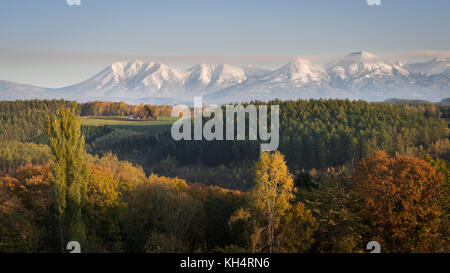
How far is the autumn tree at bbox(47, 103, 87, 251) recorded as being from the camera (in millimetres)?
34500

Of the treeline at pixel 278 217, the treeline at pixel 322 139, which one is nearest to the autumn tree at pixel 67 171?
the treeline at pixel 278 217

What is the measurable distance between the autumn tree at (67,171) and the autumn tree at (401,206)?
2600 cm

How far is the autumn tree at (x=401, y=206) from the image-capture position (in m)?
35.8

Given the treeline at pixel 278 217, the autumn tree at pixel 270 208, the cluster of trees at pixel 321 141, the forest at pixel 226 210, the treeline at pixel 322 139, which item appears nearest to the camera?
the autumn tree at pixel 270 208

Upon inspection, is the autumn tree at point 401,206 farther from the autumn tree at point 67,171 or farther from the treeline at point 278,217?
the autumn tree at point 67,171

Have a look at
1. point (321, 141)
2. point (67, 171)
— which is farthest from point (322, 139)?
point (67, 171)

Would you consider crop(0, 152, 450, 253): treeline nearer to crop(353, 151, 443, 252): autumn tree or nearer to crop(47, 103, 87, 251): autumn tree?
crop(353, 151, 443, 252): autumn tree

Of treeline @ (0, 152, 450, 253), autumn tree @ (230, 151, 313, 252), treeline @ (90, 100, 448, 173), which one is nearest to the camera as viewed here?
autumn tree @ (230, 151, 313, 252)

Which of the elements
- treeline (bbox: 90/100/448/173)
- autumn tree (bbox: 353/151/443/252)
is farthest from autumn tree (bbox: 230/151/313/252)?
treeline (bbox: 90/100/448/173)

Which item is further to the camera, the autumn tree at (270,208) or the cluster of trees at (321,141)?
the cluster of trees at (321,141)

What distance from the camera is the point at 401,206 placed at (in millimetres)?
37531

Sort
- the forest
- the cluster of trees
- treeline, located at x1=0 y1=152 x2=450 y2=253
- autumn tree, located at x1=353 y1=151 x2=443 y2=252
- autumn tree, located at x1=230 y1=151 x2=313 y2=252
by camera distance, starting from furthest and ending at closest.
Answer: the cluster of trees < autumn tree, located at x1=353 y1=151 x2=443 y2=252 < the forest < treeline, located at x1=0 y1=152 x2=450 y2=253 < autumn tree, located at x1=230 y1=151 x2=313 y2=252

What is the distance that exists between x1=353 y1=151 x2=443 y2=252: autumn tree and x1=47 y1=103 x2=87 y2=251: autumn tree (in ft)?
85.3

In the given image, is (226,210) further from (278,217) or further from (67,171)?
(67,171)
